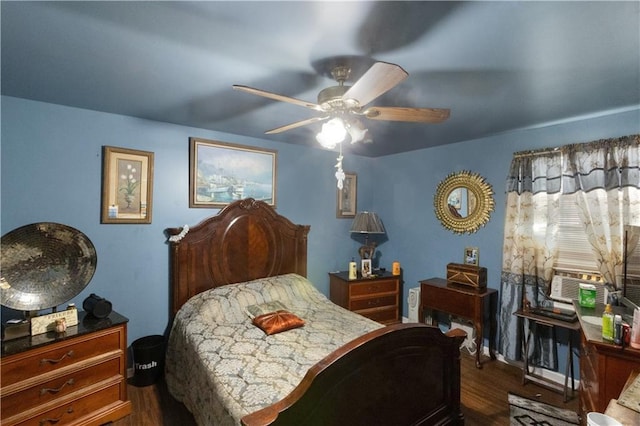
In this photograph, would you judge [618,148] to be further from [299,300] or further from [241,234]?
[241,234]

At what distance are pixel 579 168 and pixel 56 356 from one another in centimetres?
430

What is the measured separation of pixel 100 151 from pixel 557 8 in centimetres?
318

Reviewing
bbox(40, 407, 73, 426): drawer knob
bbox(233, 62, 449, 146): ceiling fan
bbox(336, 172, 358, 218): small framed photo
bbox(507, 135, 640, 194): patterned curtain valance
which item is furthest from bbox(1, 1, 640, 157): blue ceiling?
bbox(40, 407, 73, 426): drawer knob

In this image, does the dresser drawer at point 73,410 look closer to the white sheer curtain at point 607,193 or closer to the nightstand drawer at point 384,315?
the nightstand drawer at point 384,315

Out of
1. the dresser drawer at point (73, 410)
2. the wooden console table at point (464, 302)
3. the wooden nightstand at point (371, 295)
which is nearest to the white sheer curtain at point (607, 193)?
the wooden console table at point (464, 302)

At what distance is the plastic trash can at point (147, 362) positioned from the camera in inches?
99.9

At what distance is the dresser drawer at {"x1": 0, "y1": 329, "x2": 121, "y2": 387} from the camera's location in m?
1.74

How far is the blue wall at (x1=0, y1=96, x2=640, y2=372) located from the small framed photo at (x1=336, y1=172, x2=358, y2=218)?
99 mm

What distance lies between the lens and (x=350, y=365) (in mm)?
1328

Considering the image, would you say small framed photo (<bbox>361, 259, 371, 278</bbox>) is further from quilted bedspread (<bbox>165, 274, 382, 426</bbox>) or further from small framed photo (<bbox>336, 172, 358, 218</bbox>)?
quilted bedspread (<bbox>165, 274, 382, 426</bbox>)

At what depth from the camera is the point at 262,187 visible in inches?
133

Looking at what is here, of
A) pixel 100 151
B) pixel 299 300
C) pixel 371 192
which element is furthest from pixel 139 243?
pixel 371 192

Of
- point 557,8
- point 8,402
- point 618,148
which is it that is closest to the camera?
point 557,8

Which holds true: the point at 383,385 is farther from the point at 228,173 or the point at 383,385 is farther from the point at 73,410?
the point at 228,173
